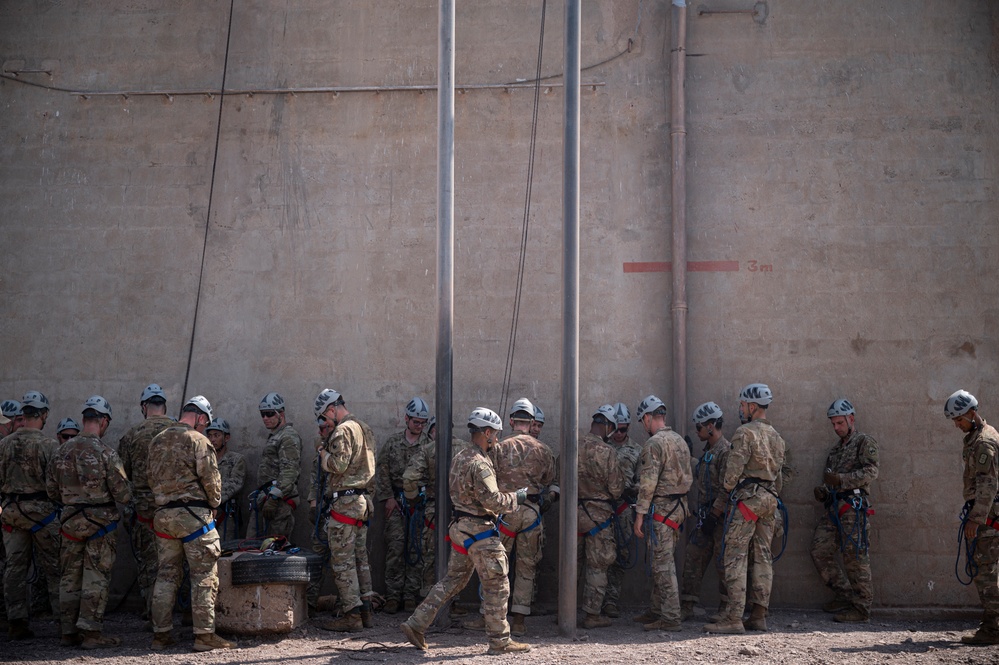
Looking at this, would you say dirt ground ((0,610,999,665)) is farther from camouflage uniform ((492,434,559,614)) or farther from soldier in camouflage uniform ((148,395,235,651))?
camouflage uniform ((492,434,559,614))

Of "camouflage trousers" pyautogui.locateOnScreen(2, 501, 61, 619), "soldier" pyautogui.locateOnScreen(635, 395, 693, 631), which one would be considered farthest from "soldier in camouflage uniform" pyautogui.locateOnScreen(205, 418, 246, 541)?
"soldier" pyautogui.locateOnScreen(635, 395, 693, 631)

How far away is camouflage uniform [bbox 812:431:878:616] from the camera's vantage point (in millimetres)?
10219

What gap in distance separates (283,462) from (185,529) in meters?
2.23

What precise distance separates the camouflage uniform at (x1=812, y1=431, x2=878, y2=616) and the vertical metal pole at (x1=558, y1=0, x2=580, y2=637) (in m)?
3.27

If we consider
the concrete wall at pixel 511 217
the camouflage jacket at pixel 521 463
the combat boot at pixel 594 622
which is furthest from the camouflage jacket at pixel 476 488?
the concrete wall at pixel 511 217

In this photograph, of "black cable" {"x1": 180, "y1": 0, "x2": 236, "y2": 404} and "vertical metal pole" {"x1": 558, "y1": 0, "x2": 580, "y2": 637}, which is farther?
"black cable" {"x1": 180, "y1": 0, "x2": 236, "y2": 404}

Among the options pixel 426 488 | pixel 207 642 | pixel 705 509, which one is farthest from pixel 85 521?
pixel 705 509

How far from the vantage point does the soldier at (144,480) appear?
10258mm

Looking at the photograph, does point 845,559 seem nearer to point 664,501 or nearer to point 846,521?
point 846,521

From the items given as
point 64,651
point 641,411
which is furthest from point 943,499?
point 64,651

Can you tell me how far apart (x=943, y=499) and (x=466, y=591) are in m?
5.72

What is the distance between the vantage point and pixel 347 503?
945cm

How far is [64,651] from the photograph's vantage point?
28.6 ft

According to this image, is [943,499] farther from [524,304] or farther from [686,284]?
[524,304]
